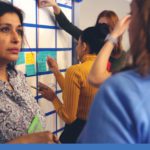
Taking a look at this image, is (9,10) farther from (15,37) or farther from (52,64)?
(52,64)

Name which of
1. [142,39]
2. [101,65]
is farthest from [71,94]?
[142,39]

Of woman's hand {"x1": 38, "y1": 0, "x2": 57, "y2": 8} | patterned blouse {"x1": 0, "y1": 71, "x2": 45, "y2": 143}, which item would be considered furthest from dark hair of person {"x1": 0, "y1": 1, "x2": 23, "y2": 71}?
woman's hand {"x1": 38, "y1": 0, "x2": 57, "y2": 8}

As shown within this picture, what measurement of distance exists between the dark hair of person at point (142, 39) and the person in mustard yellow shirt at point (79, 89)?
0.89 m

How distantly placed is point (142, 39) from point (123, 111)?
13cm

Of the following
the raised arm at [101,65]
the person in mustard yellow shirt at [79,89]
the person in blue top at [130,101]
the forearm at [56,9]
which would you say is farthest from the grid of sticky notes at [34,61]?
the person in blue top at [130,101]

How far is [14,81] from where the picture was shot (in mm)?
1143

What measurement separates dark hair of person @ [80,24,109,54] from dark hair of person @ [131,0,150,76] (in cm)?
94

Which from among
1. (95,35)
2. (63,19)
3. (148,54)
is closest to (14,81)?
(95,35)

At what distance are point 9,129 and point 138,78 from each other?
2.08 ft

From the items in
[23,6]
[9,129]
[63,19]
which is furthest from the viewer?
[63,19]

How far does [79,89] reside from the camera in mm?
1418

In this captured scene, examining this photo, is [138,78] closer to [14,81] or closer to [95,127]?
[95,127]

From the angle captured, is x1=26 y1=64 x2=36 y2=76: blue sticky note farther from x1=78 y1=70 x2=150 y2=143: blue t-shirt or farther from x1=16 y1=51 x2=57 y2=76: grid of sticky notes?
x1=78 y1=70 x2=150 y2=143: blue t-shirt

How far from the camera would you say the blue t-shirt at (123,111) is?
1.52ft
